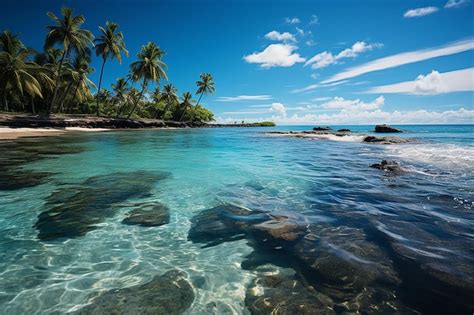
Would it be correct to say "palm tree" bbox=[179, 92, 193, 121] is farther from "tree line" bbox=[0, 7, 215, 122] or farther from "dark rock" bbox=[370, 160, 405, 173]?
"dark rock" bbox=[370, 160, 405, 173]

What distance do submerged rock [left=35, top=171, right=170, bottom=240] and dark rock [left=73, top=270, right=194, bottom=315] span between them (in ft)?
6.98

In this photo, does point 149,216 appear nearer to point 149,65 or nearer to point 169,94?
point 149,65

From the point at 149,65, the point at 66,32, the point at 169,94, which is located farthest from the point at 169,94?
the point at 66,32

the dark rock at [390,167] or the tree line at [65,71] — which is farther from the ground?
the tree line at [65,71]

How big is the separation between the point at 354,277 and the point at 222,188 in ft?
16.8

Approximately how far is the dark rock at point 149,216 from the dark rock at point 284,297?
8.88ft

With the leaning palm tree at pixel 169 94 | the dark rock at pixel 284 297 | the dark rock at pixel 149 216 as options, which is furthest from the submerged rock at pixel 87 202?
the leaning palm tree at pixel 169 94

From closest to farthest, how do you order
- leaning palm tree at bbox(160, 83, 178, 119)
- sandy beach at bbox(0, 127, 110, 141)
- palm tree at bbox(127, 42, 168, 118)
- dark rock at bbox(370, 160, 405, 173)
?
dark rock at bbox(370, 160, 405, 173)
sandy beach at bbox(0, 127, 110, 141)
palm tree at bbox(127, 42, 168, 118)
leaning palm tree at bbox(160, 83, 178, 119)

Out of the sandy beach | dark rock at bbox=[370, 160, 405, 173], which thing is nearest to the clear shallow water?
dark rock at bbox=[370, 160, 405, 173]

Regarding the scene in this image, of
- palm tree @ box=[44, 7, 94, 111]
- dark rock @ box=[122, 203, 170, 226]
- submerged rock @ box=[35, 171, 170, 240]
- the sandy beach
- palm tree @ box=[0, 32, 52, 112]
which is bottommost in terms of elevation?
dark rock @ box=[122, 203, 170, 226]

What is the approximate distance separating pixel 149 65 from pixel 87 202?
48908 millimetres

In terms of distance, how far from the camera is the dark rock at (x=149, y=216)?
526 cm

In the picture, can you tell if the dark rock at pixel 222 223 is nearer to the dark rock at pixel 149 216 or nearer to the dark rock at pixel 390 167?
the dark rock at pixel 149 216

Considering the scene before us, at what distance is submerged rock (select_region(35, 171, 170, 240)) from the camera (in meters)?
4.88
